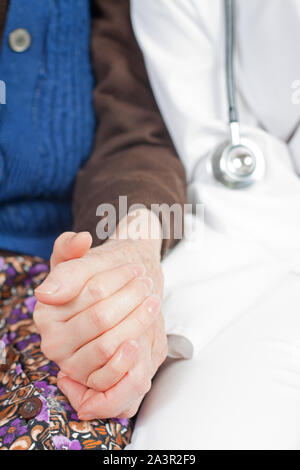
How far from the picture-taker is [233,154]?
54 cm

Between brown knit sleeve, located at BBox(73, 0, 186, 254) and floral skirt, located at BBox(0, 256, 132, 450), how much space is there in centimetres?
12

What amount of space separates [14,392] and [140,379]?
4.5 inches

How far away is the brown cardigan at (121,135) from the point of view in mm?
539

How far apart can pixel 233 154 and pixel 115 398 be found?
29cm

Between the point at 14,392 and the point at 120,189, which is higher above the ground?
the point at 120,189

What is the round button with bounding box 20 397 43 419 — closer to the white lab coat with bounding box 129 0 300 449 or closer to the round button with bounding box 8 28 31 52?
the white lab coat with bounding box 129 0 300 449

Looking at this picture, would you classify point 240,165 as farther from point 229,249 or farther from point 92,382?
point 92,382

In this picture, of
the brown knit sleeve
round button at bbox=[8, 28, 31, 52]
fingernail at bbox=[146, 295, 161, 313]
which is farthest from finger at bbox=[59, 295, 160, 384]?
round button at bbox=[8, 28, 31, 52]

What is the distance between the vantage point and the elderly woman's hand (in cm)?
36

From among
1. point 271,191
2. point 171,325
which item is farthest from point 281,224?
point 171,325

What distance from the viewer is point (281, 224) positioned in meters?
0.51

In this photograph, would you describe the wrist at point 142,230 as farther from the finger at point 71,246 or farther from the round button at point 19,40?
the round button at point 19,40

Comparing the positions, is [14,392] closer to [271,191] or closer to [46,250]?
[46,250]
